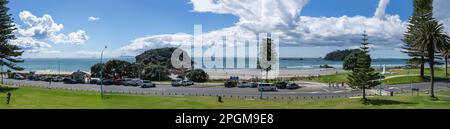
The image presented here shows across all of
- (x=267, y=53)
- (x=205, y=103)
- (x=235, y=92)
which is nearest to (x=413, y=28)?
(x=267, y=53)

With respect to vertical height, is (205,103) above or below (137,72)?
below

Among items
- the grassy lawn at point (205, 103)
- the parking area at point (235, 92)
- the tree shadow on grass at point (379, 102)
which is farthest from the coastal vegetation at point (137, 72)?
the tree shadow on grass at point (379, 102)

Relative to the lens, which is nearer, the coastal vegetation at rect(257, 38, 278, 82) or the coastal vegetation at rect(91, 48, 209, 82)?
the coastal vegetation at rect(257, 38, 278, 82)

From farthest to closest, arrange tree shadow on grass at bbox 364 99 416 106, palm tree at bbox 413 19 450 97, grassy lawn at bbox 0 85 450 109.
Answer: palm tree at bbox 413 19 450 97 → tree shadow on grass at bbox 364 99 416 106 → grassy lawn at bbox 0 85 450 109

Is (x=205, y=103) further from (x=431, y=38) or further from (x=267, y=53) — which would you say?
(x=267, y=53)

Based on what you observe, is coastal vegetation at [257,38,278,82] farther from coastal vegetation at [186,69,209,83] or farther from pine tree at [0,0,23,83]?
pine tree at [0,0,23,83]

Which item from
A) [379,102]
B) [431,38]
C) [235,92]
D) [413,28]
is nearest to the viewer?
[379,102]

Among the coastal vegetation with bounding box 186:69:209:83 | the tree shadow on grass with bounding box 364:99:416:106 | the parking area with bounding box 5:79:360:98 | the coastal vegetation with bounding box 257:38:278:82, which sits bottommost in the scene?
the tree shadow on grass with bounding box 364:99:416:106

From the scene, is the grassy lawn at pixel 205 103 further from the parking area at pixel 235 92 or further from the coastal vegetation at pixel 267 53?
the coastal vegetation at pixel 267 53

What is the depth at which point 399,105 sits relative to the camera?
4722 centimetres

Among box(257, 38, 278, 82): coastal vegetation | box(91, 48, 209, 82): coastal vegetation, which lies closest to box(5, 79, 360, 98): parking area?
box(257, 38, 278, 82): coastal vegetation
